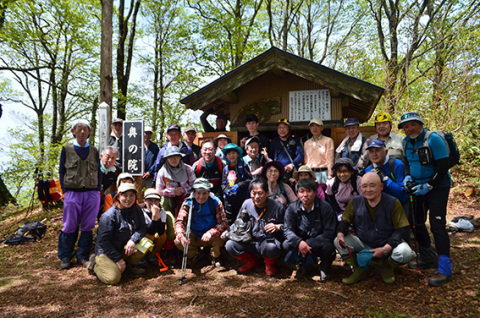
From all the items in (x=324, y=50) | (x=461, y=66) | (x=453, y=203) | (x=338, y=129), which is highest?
(x=324, y=50)

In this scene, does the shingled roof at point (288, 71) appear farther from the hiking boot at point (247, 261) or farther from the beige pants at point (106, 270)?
the beige pants at point (106, 270)

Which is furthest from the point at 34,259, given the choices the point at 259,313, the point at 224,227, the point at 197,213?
the point at 259,313

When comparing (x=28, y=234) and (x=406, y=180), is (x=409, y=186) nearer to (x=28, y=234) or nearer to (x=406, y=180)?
(x=406, y=180)

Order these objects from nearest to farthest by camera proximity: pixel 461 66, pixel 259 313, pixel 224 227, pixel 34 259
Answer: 1. pixel 259 313
2. pixel 224 227
3. pixel 34 259
4. pixel 461 66

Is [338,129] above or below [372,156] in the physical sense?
above

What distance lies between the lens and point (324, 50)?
68.0ft

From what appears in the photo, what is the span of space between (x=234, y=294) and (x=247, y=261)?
0.84 m

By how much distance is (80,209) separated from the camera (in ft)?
15.8

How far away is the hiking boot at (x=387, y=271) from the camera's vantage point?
12.5 ft

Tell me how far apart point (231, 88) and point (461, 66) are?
26.1 feet

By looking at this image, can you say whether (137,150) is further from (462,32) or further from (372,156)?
(462,32)

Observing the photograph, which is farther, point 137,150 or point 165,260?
point 137,150

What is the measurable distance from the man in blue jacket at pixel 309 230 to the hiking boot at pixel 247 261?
61 centimetres

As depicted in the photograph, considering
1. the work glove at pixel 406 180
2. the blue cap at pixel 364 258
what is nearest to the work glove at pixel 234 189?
the blue cap at pixel 364 258
